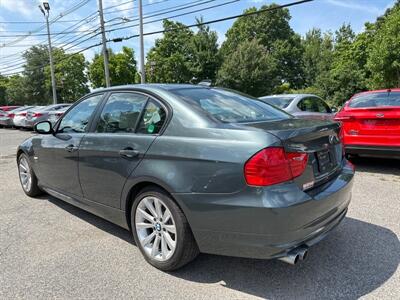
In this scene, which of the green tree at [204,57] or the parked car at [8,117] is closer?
the parked car at [8,117]

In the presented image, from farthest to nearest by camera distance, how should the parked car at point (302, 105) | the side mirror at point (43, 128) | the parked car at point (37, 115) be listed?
the parked car at point (37, 115), the parked car at point (302, 105), the side mirror at point (43, 128)

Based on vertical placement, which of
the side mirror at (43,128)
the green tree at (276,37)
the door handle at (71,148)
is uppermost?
the green tree at (276,37)

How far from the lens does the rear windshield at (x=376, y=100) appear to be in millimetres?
5809

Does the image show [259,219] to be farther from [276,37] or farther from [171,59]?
[276,37]

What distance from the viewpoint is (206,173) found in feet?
7.97

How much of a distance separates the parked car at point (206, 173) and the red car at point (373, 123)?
307cm

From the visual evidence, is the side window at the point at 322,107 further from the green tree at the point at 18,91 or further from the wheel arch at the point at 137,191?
the green tree at the point at 18,91

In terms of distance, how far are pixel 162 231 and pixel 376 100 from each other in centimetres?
500

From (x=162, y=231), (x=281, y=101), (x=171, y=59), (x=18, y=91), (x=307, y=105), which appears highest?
(x=171, y=59)

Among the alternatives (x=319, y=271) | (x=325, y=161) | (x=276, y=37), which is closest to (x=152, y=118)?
(x=325, y=161)

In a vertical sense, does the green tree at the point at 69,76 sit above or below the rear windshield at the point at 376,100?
above

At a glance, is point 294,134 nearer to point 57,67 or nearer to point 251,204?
point 251,204

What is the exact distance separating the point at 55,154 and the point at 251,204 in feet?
8.94

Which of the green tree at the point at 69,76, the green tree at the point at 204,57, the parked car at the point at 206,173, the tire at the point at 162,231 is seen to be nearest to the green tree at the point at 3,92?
the green tree at the point at 69,76
